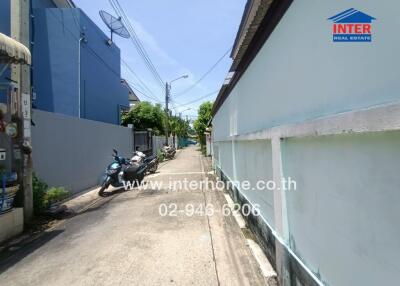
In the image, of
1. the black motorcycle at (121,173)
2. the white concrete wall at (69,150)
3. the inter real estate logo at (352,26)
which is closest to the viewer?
the inter real estate logo at (352,26)

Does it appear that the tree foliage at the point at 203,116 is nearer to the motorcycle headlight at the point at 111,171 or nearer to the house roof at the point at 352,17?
the motorcycle headlight at the point at 111,171

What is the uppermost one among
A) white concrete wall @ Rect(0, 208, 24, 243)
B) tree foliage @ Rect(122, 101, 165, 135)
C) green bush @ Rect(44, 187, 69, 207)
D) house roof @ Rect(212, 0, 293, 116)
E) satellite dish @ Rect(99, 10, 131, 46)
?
satellite dish @ Rect(99, 10, 131, 46)

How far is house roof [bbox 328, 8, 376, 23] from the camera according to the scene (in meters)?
1.84

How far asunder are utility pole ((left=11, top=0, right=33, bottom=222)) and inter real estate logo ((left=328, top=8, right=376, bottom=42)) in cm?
565

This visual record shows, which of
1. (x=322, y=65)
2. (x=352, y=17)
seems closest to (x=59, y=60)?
(x=322, y=65)

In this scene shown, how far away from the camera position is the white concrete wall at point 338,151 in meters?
1.61

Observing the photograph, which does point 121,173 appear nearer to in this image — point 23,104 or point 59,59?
point 23,104

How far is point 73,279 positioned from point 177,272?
122 cm

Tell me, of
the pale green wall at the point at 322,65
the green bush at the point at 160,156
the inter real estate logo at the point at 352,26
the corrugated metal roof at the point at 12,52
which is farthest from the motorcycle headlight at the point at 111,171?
the green bush at the point at 160,156

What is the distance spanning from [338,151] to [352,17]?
0.85 meters

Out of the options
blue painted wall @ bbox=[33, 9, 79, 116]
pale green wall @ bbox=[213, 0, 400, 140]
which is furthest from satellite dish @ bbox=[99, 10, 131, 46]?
pale green wall @ bbox=[213, 0, 400, 140]

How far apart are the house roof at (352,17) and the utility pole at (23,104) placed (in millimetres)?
5655

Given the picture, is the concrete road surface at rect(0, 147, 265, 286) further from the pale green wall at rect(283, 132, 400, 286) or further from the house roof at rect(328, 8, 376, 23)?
the house roof at rect(328, 8, 376, 23)

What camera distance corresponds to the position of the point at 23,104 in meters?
6.04
